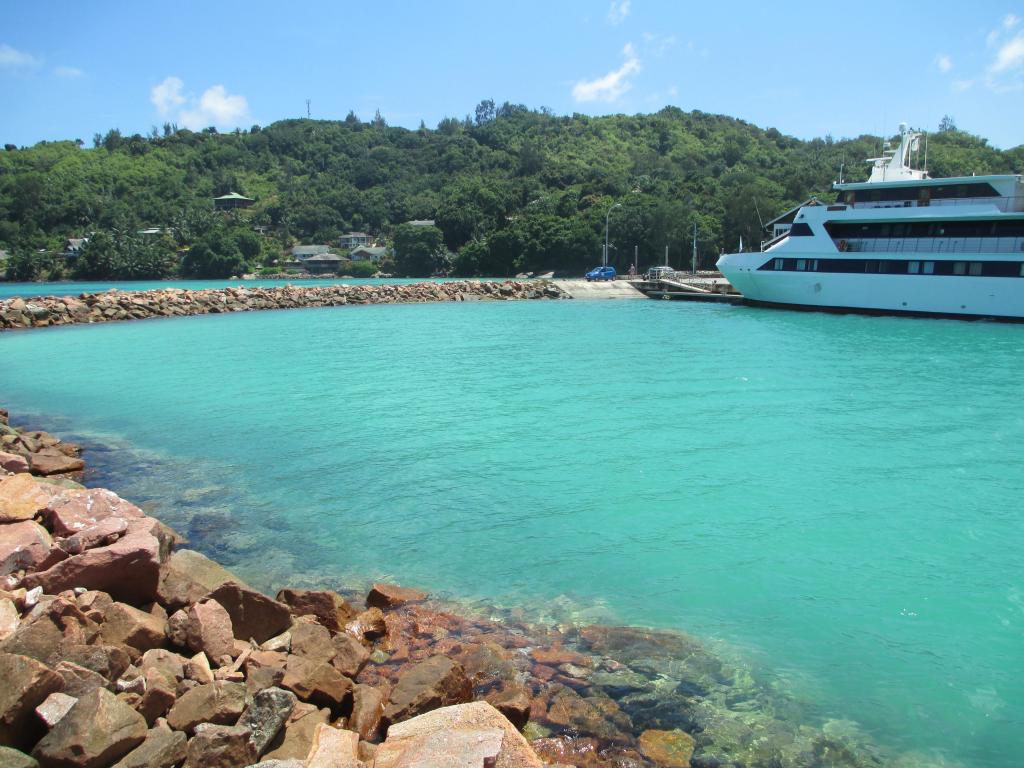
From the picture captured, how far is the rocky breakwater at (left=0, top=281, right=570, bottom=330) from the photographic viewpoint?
131ft

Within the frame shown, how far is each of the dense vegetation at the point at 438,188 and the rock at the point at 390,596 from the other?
74.8 metres

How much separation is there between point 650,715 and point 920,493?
297 inches

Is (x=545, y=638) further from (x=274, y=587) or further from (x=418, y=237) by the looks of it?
(x=418, y=237)

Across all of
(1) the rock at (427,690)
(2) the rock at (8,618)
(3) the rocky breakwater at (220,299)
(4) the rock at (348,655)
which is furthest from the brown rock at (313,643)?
(3) the rocky breakwater at (220,299)

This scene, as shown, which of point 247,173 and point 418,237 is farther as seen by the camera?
point 247,173

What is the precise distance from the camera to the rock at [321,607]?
22.2 ft

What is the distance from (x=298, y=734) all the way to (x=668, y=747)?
2644 mm

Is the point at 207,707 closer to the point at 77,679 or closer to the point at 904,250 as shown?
the point at 77,679

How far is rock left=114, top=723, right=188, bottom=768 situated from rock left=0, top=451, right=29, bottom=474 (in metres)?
7.97

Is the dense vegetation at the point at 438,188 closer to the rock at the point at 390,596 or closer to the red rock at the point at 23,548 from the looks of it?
the rock at the point at 390,596

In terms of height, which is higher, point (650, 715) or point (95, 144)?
point (95, 144)

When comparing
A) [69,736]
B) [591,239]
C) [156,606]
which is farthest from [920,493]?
[591,239]

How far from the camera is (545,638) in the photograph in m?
6.80

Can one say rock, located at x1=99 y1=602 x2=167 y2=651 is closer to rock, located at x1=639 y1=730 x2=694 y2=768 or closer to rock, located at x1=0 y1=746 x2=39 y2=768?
rock, located at x1=0 y1=746 x2=39 y2=768
